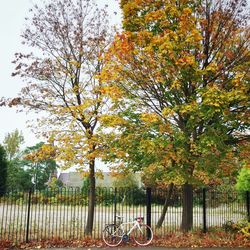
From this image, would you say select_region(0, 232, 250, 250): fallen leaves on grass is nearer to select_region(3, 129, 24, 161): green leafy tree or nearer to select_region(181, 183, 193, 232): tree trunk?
select_region(181, 183, 193, 232): tree trunk

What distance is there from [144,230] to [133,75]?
5.61m

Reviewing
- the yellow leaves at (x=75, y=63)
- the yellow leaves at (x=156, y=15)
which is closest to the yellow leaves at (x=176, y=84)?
the yellow leaves at (x=156, y=15)

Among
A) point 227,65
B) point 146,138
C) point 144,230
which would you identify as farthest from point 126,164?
point 227,65

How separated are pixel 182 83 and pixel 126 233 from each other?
5.62 m

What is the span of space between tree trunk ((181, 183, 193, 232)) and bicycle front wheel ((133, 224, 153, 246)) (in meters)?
1.82

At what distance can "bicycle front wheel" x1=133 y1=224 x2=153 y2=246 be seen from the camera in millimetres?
12602

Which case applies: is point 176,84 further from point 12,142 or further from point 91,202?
point 12,142

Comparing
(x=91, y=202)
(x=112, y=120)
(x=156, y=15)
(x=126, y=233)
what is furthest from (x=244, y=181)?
(x=156, y=15)

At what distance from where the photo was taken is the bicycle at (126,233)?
40.3ft

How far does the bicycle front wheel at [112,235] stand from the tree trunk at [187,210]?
9.44 ft

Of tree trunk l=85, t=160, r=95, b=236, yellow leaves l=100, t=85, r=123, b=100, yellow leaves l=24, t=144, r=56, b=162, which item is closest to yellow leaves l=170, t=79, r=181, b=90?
yellow leaves l=100, t=85, r=123, b=100

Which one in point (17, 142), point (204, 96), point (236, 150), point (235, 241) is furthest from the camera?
point (17, 142)

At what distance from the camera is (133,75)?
13266 mm

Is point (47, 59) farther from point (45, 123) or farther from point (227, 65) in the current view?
point (227, 65)
